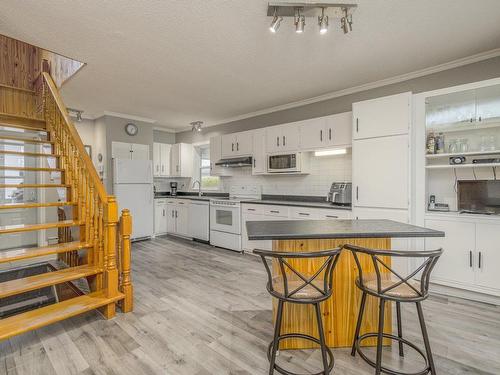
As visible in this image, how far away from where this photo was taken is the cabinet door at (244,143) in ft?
16.6

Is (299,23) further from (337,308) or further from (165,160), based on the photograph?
(165,160)

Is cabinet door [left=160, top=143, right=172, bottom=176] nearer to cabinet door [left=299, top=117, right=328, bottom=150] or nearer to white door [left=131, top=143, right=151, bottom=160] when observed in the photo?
white door [left=131, top=143, right=151, bottom=160]

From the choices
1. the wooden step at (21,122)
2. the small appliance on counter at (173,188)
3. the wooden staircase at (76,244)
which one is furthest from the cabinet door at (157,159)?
the wooden staircase at (76,244)

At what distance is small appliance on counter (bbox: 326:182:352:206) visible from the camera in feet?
12.3

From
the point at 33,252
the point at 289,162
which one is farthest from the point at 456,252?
the point at 33,252

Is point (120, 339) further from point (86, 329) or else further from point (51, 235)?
point (51, 235)

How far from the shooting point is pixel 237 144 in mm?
5281

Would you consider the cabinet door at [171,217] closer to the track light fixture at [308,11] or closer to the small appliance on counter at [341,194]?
the small appliance on counter at [341,194]

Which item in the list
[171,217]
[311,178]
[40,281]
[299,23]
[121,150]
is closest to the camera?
[299,23]

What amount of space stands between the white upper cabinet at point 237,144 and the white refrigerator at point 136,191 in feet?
5.60

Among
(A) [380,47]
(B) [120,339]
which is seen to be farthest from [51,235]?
(A) [380,47]

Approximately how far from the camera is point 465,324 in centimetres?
237

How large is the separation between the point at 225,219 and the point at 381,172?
279 centimetres

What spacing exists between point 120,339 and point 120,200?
3613 mm
